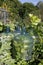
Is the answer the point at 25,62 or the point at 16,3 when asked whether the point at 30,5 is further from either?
the point at 25,62

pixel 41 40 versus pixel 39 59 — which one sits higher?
pixel 41 40

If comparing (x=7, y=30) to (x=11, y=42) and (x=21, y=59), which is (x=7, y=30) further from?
(x=21, y=59)

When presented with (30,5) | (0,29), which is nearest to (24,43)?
(0,29)

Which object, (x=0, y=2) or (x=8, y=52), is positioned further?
(x=0, y=2)

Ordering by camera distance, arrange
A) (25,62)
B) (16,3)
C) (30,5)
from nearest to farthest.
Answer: (25,62), (16,3), (30,5)

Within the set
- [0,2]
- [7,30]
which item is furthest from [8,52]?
[0,2]

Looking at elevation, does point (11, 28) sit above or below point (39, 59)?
above

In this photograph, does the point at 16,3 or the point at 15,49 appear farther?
the point at 16,3

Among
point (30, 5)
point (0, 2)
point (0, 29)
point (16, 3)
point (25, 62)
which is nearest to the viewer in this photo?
point (0, 29)

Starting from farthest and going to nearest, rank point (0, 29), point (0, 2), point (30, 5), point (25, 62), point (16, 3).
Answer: point (30, 5) < point (16, 3) < point (0, 2) < point (25, 62) < point (0, 29)
